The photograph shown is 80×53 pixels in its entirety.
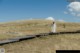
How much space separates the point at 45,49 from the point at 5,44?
10.7 ft

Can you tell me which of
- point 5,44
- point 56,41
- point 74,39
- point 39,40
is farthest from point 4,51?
point 74,39

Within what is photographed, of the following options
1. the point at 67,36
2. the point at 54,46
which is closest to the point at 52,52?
the point at 54,46

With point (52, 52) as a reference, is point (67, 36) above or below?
above

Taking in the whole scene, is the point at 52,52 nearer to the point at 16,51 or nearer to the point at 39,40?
the point at 39,40

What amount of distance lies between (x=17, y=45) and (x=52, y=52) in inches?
113

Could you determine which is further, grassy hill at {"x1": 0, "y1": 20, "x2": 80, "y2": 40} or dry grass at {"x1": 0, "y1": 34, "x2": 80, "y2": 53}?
grassy hill at {"x1": 0, "y1": 20, "x2": 80, "y2": 40}

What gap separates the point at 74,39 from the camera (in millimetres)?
19922

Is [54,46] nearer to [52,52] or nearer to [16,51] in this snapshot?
[52,52]

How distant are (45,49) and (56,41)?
109 cm

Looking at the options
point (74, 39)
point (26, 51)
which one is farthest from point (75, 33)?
point (26, 51)

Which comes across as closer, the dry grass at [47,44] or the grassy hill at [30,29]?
the dry grass at [47,44]

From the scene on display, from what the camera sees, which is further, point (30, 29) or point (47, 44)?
point (30, 29)

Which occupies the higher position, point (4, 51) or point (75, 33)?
point (75, 33)

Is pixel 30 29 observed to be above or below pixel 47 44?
below
